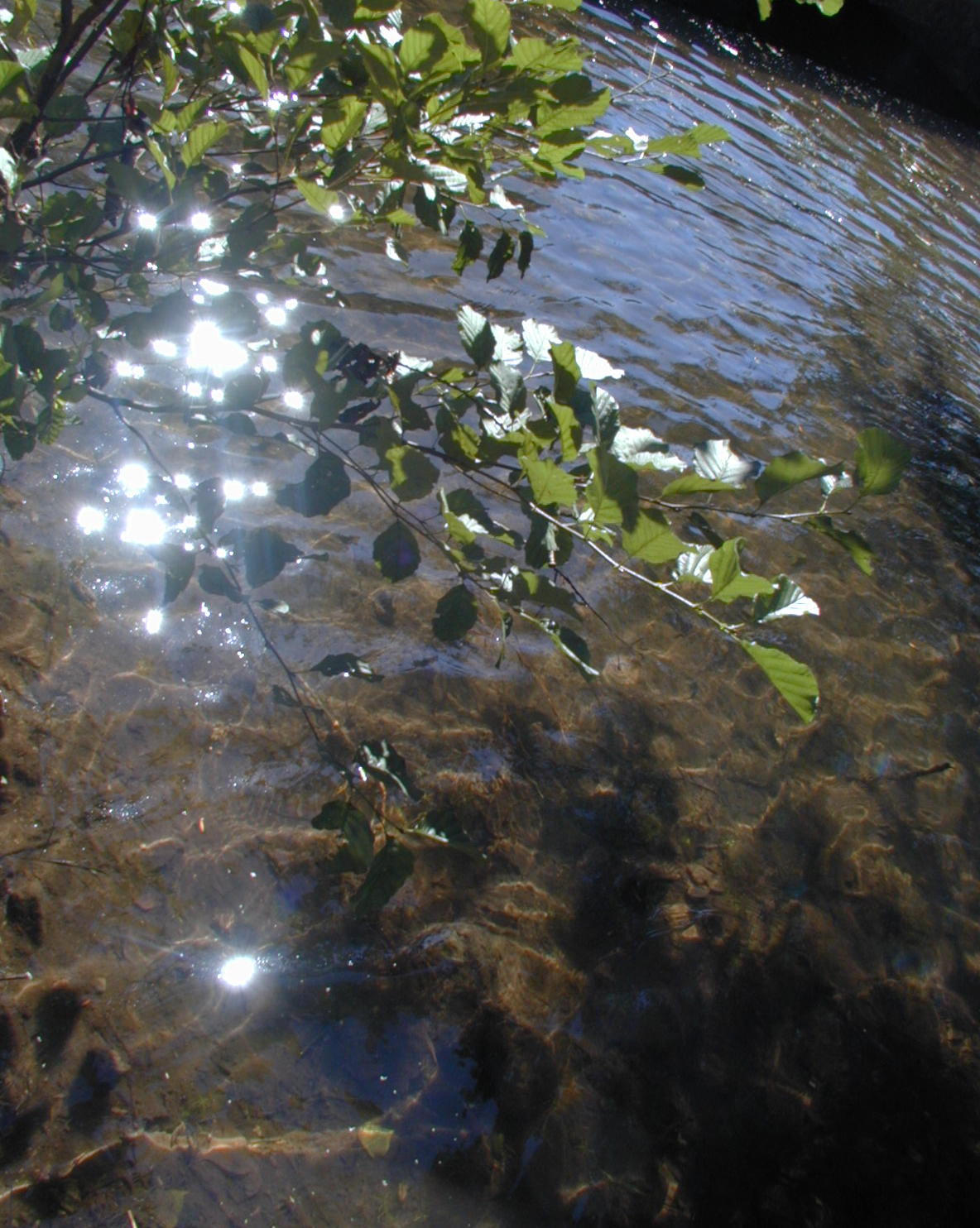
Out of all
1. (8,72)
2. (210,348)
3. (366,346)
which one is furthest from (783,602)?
(210,348)

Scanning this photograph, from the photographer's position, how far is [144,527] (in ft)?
11.7

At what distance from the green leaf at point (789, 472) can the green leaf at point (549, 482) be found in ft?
0.94

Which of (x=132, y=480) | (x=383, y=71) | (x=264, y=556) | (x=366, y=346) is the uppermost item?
(x=383, y=71)

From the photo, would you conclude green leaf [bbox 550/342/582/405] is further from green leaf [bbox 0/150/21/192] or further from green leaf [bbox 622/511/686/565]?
green leaf [bbox 0/150/21/192]

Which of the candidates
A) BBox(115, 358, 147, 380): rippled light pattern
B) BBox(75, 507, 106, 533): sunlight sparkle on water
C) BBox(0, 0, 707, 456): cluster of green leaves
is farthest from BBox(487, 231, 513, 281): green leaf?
BBox(115, 358, 147, 380): rippled light pattern

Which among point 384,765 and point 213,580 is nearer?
point 384,765

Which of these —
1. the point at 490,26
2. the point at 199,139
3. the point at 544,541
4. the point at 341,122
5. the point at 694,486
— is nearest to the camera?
the point at 694,486

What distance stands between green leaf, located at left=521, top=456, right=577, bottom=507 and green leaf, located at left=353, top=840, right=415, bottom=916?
70 cm

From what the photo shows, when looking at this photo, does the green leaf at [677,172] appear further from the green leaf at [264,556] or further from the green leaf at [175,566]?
the green leaf at [175,566]

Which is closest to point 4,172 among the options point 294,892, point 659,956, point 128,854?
point 128,854

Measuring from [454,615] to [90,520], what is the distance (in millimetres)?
2300

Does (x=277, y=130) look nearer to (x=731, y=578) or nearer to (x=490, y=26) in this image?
(x=490, y=26)

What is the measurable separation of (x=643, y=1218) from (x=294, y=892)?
1.30 m

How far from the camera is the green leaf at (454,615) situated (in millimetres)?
1728
